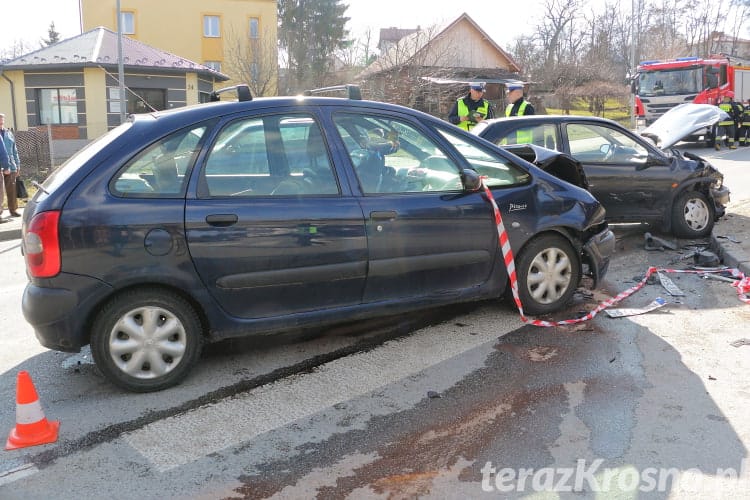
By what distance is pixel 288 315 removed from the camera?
441 centimetres

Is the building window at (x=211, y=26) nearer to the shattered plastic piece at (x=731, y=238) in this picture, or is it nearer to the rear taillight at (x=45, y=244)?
the shattered plastic piece at (x=731, y=238)

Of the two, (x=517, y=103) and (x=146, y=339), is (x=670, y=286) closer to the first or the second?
(x=517, y=103)

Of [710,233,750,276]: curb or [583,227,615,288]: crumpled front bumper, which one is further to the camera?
[710,233,750,276]: curb

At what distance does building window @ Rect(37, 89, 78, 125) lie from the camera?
29.7m

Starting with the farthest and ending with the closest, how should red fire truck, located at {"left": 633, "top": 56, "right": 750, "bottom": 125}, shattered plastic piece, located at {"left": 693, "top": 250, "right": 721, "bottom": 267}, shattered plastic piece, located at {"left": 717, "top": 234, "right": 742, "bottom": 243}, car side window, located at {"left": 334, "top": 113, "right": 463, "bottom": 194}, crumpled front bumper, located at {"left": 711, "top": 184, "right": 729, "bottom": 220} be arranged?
red fire truck, located at {"left": 633, "top": 56, "right": 750, "bottom": 125}
crumpled front bumper, located at {"left": 711, "top": 184, "right": 729, "bottom": 220}
shattered plastic piece, located at {"left": 717, "top": 234, "right": 742, "bottom": 243}
shattered plastic piece, located at {"left": 693, "top": 250, "right": 721, "bottom": 267}
car side window, located at {"left": 334, "top": 113, "right": 463, "bottom": 194}

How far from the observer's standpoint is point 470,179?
191 inches

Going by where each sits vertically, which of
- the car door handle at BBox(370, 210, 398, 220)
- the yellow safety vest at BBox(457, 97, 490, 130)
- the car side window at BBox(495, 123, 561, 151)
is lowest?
the car door handle at BBox(370, 210, 398, 220)

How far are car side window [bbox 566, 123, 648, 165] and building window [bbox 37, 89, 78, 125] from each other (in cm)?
2679

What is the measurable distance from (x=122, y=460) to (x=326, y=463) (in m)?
0.98

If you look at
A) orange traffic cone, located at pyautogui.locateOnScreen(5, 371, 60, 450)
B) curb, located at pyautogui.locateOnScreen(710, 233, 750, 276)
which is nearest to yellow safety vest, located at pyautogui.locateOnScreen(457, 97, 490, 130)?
curb, located at pyautogui.locateOnScreen(710, 233, 750, 276)

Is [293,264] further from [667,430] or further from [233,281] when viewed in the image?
[667,430]

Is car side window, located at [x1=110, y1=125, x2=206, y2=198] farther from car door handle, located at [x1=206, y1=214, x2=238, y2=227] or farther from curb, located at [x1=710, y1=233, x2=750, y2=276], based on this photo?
curb, located at [x1=710, y1=233, x2=750, y2=276]

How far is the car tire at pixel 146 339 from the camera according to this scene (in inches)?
157

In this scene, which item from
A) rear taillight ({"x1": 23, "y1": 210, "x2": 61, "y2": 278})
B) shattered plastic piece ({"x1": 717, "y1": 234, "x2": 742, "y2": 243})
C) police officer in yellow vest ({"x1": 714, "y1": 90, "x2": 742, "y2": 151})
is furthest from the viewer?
police officer in yellow vest ({"x1": 714, "y1": 90, "x2": 742, "y2": 151})
